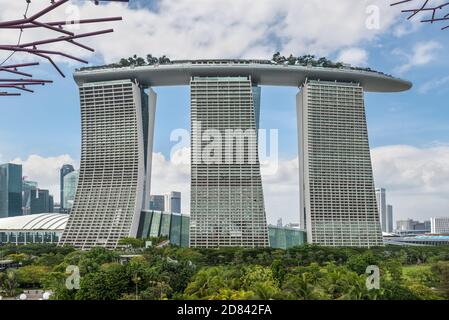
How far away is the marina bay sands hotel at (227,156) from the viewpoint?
3956cm

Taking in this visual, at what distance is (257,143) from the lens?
1585 inches

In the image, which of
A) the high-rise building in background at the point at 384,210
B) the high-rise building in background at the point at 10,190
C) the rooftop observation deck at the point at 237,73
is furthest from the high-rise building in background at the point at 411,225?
the high-rise building in background at the point at 10,190

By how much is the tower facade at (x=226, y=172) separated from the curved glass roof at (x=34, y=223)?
49.6 ft

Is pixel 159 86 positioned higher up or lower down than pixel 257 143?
higher up

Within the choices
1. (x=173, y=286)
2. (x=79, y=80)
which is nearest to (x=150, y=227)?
(x=79, y=80)

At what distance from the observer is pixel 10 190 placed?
4841cm

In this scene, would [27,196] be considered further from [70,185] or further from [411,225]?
[411,225]

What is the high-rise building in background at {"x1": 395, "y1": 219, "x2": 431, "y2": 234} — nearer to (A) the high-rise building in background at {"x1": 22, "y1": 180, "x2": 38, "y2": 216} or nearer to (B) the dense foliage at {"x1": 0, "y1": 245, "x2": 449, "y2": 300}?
(A) the high-rise building in background at {"x1": 22, "y1": 180, "x2": 38, "y2": 216}

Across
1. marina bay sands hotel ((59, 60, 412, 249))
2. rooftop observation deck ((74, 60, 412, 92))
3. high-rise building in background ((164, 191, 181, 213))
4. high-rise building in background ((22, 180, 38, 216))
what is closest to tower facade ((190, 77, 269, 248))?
marina bay sands hotel ((59, 60, 412, 249))

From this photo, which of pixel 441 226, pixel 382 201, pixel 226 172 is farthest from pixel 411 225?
pixel 226 172

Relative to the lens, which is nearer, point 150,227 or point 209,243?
point 209,243

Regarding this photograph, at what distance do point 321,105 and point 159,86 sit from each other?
1412cm
